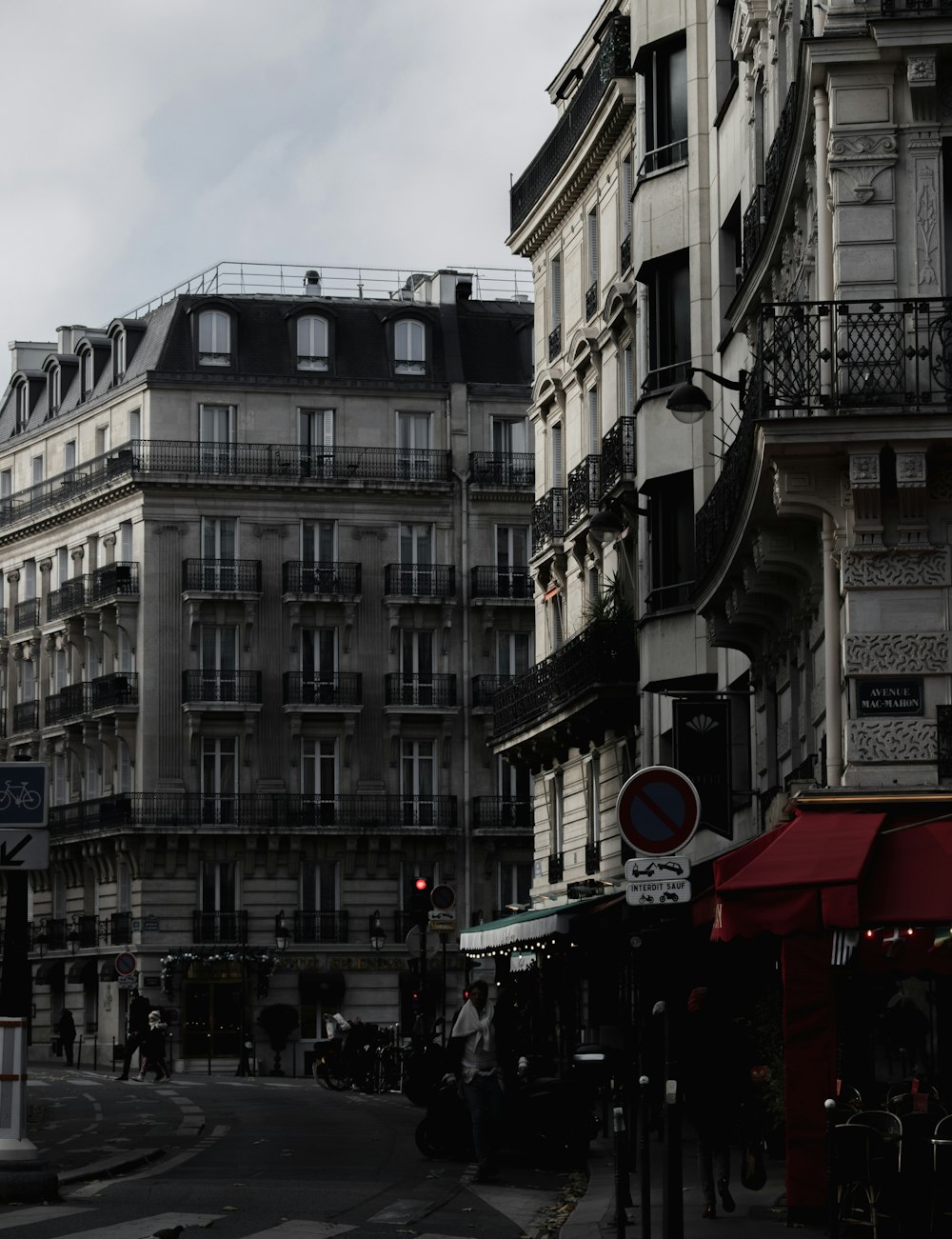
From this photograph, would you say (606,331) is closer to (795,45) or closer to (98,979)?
(795,45)

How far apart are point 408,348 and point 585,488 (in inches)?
1458

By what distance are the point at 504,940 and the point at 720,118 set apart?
12.3 metres

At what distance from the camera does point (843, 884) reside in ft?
50.7

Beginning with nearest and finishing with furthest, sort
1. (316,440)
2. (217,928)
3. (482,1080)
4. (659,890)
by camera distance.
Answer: (659,890)
(482,1080)
(217,928)
(316,440)

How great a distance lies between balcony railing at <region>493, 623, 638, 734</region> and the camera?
36.0m

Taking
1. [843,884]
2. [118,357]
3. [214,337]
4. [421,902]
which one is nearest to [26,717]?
[118,357]

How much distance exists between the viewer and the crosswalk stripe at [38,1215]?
1636 centimetres

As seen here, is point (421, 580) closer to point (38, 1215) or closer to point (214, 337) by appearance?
point (214, 337)

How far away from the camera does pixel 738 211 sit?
95.8 ft

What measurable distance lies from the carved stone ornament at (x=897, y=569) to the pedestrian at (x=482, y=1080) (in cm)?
518

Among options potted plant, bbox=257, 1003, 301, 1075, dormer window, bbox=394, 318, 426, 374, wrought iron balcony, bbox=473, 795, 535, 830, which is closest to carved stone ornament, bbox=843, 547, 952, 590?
potted plant, bbox=257, 1003, 301, 1075

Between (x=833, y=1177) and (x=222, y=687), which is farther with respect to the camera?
(x=222, y=687)

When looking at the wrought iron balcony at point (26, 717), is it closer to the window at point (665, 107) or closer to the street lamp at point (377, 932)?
the street lamp at point (377, 932)

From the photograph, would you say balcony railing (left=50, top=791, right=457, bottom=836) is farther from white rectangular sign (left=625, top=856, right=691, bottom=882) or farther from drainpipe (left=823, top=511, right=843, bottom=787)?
white rectangular sign (left=625, top=856, right=691, bottom=882)
